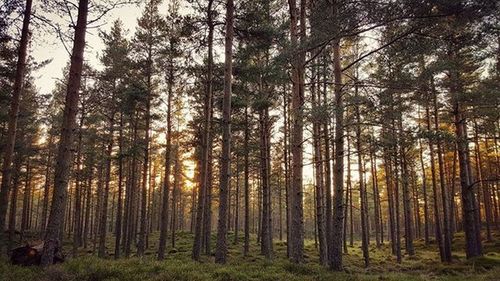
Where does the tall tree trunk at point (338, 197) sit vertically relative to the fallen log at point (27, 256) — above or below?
above

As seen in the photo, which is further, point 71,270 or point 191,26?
point 191,26

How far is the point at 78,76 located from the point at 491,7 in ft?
35.1

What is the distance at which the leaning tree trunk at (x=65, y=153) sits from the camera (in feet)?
27.2

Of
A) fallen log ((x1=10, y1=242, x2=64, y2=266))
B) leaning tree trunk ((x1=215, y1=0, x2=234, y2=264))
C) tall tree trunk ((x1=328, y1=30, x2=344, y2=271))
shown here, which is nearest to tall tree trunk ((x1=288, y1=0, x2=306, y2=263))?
tall tree trunk ((x1=328, y1=30, x2=344, y2=271))

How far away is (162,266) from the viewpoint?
8.84 m

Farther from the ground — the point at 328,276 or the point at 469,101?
the point at 469,101

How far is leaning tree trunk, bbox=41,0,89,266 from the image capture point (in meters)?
8.30

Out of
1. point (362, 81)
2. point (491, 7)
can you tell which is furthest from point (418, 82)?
point (491, 7)

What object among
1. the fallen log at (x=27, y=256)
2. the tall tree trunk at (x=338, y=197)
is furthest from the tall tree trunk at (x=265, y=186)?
the fallen log at (x=27, y=256)

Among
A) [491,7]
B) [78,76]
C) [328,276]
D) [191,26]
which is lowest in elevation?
[328,276]

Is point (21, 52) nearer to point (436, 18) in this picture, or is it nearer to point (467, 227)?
point (436, 18)

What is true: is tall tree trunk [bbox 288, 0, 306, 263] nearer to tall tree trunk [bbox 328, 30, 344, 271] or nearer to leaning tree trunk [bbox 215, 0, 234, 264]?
tall tree trunk [bbox 328, 30, 344, 271]

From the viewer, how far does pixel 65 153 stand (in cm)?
848

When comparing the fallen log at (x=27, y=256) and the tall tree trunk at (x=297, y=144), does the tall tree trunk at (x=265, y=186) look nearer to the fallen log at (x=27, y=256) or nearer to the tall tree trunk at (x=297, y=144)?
the tall tree trunk at (x=297, y=144)
